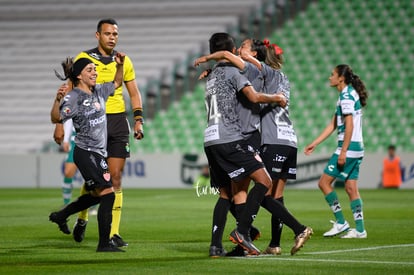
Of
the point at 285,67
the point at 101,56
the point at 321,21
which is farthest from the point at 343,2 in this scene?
the point at 101,56

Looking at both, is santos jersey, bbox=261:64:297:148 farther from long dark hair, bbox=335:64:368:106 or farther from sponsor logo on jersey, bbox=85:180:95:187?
long dark hair, bbox=335:64:368:106

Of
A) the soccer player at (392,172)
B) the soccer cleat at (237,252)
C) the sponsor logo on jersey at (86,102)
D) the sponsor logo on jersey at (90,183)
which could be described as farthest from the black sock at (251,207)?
the soccer player at (392,172)

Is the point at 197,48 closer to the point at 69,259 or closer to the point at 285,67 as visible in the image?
the point at 285,67

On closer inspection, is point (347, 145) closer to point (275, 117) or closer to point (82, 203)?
point (275, 117)

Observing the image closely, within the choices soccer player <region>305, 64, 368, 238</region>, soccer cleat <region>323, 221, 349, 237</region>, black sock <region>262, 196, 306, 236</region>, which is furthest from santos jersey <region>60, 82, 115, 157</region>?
soccer cleat <region>323, 221, 349, 237</region>

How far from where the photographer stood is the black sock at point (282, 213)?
8594 mm

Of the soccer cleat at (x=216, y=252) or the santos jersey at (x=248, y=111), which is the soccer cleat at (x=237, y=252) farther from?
the santos jersey at (x=248, y=111)

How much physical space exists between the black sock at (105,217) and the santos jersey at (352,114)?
3.44 metres

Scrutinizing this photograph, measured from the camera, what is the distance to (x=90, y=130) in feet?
29.9

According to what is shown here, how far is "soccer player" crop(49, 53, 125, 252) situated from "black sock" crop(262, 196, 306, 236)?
1567 mm

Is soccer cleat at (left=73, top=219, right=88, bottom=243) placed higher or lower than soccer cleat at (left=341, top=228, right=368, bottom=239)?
higher

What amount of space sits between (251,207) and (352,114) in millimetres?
3130

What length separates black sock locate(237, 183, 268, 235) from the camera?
27.7 feet

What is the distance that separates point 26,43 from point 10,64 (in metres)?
1.03
